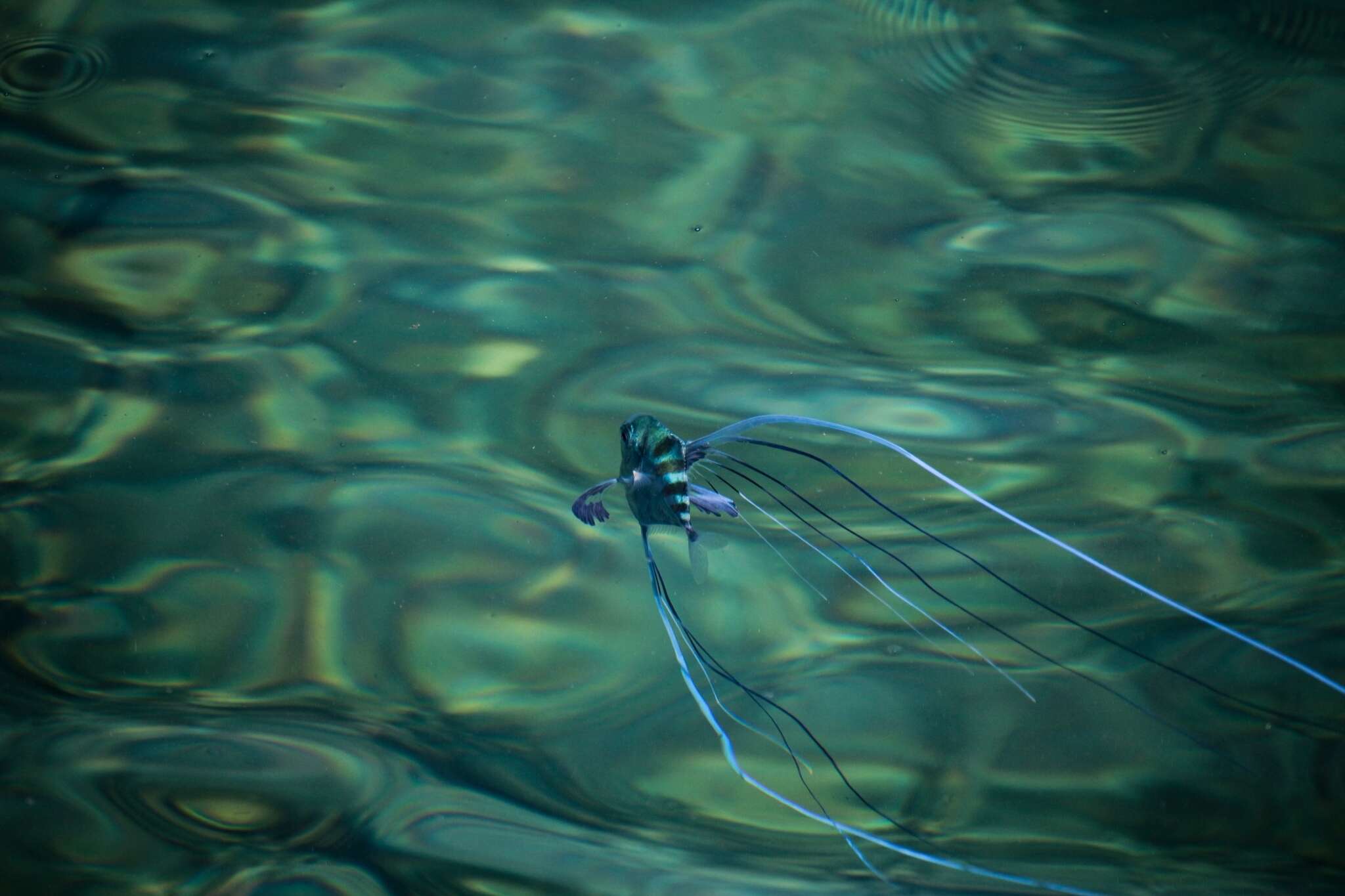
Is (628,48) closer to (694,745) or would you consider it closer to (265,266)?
(265,266)

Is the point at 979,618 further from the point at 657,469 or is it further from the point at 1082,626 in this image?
the point at 657,469

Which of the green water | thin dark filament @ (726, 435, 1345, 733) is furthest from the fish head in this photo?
the green water

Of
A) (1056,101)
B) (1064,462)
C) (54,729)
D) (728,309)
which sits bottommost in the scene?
(54,729)

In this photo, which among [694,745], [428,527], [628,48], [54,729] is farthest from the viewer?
[628,48]

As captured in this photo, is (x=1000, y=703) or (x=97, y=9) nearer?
(x=1000, y=703)

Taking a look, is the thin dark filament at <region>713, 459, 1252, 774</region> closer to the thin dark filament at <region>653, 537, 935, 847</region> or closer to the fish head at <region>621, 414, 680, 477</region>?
the fish head at <region>621, 414, 680, 477</region>

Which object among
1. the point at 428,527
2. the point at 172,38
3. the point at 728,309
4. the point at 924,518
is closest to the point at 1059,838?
the point at 924,518
